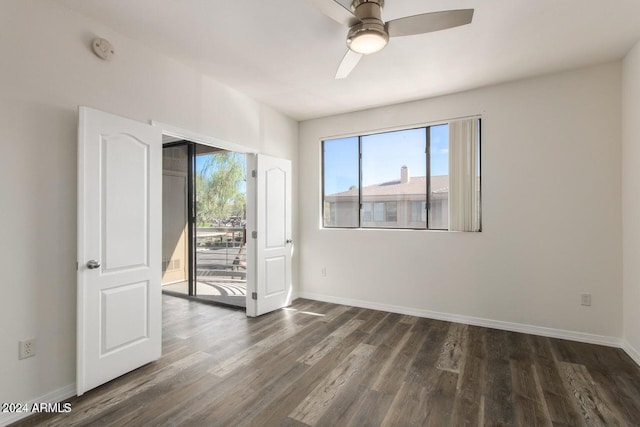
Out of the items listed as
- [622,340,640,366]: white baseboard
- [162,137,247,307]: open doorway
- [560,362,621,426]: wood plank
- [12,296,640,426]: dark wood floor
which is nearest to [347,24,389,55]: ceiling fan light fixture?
[12,296,640,426]: dark wood floor

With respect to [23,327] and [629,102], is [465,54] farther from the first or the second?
[23,327]

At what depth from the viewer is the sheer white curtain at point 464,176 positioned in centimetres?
362

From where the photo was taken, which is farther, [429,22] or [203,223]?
[203,223]

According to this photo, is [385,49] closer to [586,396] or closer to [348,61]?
[348,61]

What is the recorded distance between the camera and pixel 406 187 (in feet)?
13.7

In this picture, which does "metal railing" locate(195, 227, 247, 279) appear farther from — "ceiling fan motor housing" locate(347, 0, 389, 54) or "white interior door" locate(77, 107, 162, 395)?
"ceiling fan motor housing" locate(347, 0, 389, 54)

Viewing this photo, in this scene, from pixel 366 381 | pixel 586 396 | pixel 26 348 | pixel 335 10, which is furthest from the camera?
pixel 366 381

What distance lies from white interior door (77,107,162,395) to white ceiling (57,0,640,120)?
2.78 feet

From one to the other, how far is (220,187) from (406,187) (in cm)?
328

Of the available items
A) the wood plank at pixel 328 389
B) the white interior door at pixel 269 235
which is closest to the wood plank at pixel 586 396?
the wood plank at pixel 328 389

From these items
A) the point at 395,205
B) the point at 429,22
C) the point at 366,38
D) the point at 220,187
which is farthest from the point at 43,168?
the point at 395,205

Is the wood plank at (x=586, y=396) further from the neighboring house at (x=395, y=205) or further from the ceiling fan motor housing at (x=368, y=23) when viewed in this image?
the ceiling fan motor housing at (x=368, y=23)

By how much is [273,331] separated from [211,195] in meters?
2.91

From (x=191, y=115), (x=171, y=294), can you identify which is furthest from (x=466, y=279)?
(x=171, y=294)
